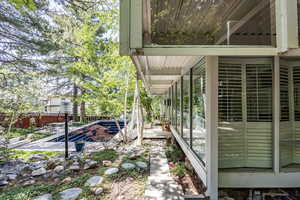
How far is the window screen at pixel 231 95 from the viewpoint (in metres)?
2.87

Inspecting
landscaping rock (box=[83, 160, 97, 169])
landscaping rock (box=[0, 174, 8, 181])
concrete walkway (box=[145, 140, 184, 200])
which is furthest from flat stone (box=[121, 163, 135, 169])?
landscaping rock (box=[0, 174, 8, 181])

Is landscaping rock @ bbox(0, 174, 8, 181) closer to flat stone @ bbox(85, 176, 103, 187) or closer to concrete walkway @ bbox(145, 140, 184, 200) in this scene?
flat stone @ bbox(85, 176, 103, 187)

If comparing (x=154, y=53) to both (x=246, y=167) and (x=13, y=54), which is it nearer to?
(x=246, y=167)

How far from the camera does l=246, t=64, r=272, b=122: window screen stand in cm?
281

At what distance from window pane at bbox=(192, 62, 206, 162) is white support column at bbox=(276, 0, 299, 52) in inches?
55.1

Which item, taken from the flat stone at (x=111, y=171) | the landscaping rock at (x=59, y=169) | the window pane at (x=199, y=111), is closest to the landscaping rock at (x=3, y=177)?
the landscaping rock at (x=59, y=169)

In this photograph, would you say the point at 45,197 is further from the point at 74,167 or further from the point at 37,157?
the point at 37,157

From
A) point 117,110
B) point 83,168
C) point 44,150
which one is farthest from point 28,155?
point 117,110

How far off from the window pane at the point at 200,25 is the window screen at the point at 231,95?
0.79 m

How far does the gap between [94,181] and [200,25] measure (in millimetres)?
3777

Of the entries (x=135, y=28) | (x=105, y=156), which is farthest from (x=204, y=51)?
(x=105, y=156)

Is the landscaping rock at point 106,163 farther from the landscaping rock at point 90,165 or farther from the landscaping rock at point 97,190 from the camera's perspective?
the landscaping rock at point 97,190

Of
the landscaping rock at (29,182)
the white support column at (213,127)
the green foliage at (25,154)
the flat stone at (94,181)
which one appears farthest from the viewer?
the green foliage at (25,154)

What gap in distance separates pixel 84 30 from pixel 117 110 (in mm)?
3285
